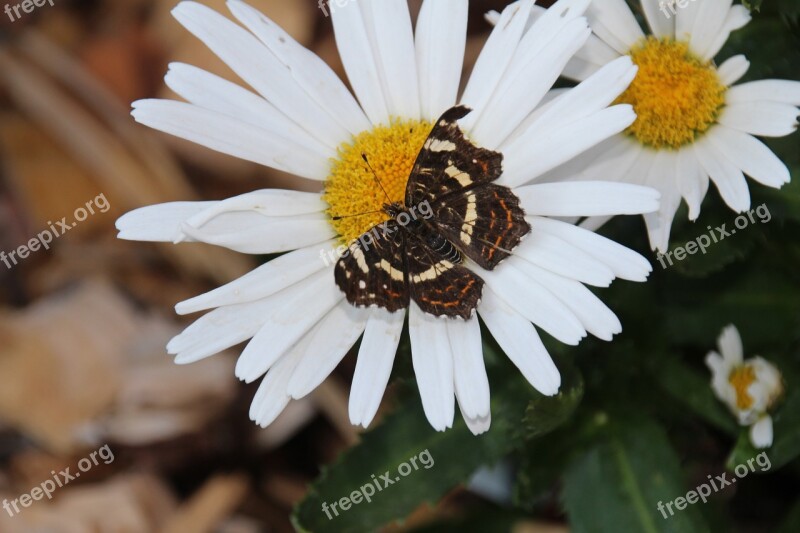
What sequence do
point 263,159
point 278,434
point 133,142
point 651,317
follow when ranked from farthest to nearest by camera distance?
point 133,142, point 278,434, point 651,317, point 263,159

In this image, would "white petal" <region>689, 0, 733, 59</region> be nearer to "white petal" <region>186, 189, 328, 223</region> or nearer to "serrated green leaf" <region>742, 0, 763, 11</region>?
"serrated green leaf" <region>742, 0, 763, 11</region>

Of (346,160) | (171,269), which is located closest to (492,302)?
(346,160)

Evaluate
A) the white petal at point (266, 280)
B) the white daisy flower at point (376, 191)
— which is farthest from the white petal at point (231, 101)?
the white petal at point (266, 280)

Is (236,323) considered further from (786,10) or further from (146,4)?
(146,4)

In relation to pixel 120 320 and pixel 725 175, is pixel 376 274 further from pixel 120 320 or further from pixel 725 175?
pixel 120 320

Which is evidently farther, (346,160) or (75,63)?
(75,63)

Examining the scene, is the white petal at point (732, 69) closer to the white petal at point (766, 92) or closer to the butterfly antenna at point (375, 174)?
the white petal at point (766, 92)
